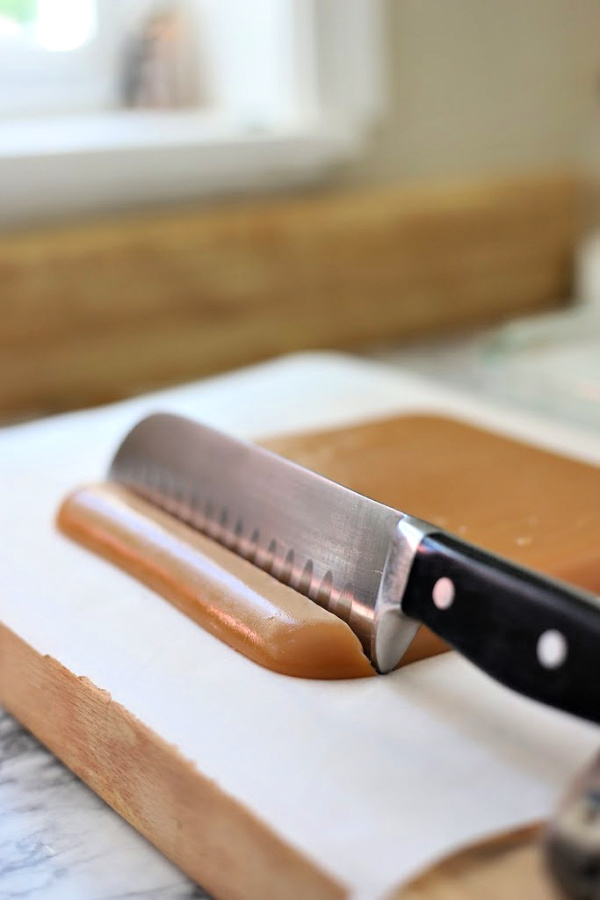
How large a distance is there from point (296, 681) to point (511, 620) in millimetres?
104

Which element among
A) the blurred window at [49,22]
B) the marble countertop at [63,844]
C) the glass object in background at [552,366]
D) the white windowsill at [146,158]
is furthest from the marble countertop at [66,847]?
the blurred window at [49,22]

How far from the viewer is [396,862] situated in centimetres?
33

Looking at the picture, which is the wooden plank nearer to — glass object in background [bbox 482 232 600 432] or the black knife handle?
glass object in background [bbox 482 232 600 432]

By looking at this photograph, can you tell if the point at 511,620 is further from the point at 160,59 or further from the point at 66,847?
the point at 160,59

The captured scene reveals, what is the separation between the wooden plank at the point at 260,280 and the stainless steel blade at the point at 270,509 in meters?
0.38

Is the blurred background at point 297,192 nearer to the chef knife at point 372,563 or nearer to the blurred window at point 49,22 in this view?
the blurred window at point 49,22

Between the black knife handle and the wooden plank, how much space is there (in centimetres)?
65

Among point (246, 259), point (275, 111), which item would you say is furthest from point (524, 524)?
point (275, 111)

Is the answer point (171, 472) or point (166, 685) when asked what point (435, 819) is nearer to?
A: point (166, 685)

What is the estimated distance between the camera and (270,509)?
0.52 metres

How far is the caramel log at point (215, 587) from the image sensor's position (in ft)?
1.45

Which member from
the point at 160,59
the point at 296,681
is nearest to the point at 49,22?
the point at 160,59

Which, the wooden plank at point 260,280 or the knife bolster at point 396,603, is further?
the wooden plank at point 260,280

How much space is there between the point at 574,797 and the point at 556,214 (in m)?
1.18
